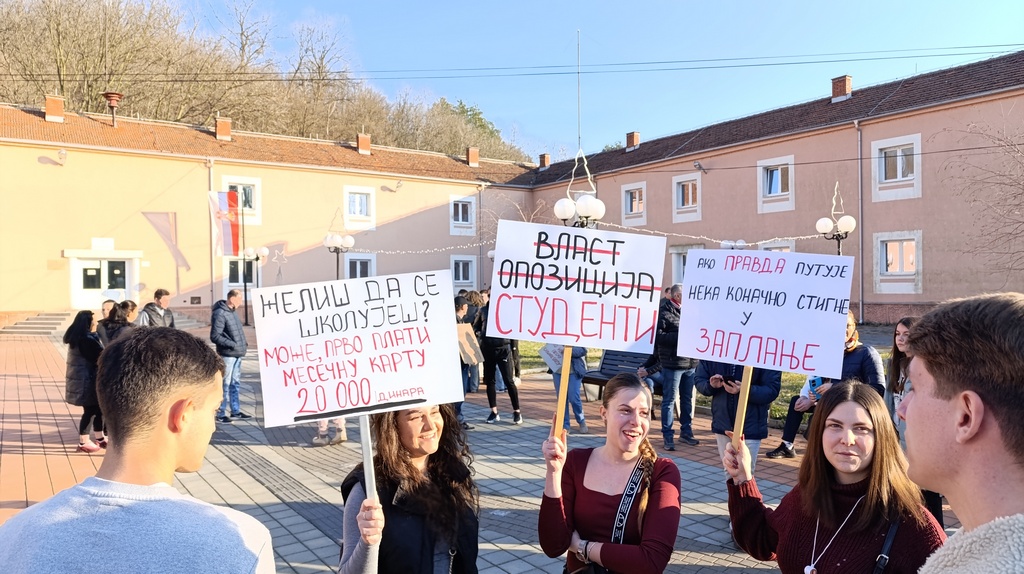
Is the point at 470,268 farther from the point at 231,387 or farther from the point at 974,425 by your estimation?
the point at 974,425

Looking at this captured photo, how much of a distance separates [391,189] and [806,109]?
64.8ft

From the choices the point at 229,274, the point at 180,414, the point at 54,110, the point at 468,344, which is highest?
the point at 54,110

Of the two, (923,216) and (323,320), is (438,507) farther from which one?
(923,216)

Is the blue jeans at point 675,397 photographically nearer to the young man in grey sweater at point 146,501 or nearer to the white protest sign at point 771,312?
the white protest sign at point 771,312

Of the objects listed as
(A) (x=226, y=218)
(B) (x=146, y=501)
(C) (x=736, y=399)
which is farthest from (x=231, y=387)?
(A) (x=226, y=218)

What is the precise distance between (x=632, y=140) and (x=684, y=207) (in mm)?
6588

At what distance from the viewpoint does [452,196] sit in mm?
34062

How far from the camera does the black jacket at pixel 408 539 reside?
240 cm

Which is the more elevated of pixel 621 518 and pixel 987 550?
pixel 987 550

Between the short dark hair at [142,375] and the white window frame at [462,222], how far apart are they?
107 feet

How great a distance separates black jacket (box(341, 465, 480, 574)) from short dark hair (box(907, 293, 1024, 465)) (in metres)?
1.86

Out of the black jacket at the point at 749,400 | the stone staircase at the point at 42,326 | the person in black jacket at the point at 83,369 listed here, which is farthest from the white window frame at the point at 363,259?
the black jacket at the point at 749,400

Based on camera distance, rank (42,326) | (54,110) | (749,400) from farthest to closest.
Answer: (54,110) → (42,326) → (749,400)

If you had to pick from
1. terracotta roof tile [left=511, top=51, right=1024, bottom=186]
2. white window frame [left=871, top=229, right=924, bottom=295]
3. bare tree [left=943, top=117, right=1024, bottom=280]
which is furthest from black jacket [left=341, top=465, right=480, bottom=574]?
terracotta roof tile [left=511, top=51, right=1024, bottom=186]
